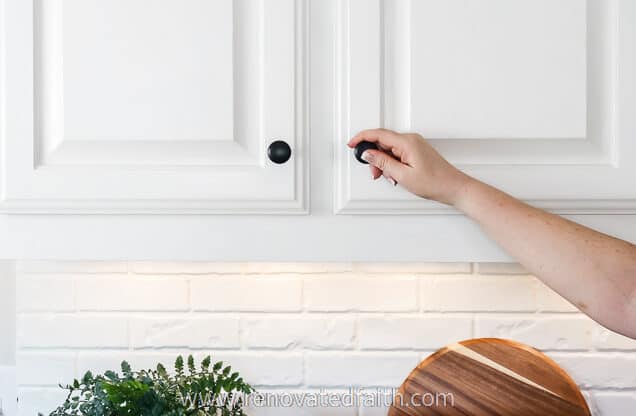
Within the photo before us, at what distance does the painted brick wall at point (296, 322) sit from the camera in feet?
3.96

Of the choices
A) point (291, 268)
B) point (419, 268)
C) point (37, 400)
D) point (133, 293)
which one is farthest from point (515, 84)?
point (37, 400)

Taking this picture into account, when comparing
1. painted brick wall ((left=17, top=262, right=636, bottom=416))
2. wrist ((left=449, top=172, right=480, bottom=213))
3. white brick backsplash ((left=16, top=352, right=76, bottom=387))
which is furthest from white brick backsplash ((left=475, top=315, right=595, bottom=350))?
white brick backsplash ((left=16, top=352, right=76, bottom=387))

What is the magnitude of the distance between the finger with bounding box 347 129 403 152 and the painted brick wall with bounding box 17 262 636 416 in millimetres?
443

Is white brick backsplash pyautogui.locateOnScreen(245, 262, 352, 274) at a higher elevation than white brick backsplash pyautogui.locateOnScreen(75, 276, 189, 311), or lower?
higher

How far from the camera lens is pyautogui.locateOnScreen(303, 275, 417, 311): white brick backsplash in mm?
1220

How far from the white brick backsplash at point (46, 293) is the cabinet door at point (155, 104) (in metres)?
0.42

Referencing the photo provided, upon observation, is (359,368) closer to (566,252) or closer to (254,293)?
(254,293)

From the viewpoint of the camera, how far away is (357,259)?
0.86 m

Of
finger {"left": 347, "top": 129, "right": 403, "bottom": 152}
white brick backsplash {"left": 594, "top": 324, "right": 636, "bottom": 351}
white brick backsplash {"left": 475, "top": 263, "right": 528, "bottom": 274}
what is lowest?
white brick backsplash {"left": 594, "top": 324, "right": 636, "bottom": 351}

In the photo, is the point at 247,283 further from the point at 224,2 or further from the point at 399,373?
the point at 224,2

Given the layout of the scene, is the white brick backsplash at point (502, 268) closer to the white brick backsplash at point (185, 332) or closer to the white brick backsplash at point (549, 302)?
the white brick backsplash at point (549, 302)

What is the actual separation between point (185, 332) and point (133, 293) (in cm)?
14

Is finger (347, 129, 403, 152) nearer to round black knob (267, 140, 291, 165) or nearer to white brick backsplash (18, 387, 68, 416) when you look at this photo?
round black knob (267, 140, 291, 165)

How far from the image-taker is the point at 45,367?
124 centimetres
